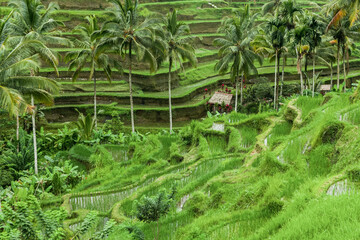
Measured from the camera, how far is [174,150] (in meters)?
10.7

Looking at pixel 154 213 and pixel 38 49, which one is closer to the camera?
pixel 154 213

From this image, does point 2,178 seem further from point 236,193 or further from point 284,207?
point 284,207

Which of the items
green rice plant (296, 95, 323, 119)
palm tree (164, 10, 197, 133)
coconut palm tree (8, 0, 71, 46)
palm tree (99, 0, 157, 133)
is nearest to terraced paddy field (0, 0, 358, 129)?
palm tree (164, 10, 197, 133)

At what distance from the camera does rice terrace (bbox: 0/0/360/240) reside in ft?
14.2

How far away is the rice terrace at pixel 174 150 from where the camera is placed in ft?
14.2

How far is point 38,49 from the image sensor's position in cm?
1251

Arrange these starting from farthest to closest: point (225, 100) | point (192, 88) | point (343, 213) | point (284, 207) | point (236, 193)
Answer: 1. point (192, 88)
2. point (225, 100)
3. point (236, 193)
4. point (284, 207)
5. point (343, 213)

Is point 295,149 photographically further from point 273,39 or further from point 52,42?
point 273,39

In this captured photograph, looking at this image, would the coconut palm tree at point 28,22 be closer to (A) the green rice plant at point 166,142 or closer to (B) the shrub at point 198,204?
(A) the green rice plant at point 166,142

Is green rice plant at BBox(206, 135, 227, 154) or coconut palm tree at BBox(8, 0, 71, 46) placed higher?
coconut palm tree at BBox(8, 0, 71, 46)

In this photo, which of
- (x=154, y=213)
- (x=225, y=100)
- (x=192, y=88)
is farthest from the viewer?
(x=192, y=88)

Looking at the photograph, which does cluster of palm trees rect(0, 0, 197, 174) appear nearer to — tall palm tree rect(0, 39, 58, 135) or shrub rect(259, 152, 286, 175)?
tall palm tree rect(0, 39, 58, 135)

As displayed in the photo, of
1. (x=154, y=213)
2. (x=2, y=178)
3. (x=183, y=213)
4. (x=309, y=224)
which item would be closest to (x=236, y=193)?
(x=183, y=213)

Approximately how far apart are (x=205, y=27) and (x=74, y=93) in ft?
57.4
